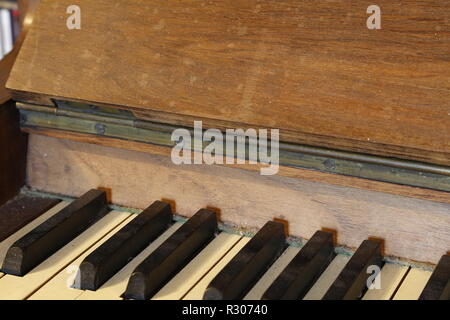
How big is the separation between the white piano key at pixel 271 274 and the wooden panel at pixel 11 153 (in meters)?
0.75

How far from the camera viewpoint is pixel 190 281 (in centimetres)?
151

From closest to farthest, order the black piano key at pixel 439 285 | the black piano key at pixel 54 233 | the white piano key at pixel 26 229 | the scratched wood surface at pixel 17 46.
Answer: the black piano key at pixel 439 285 → the black piano key at pixel 54 233 → the white piano key at pixel 26 229 → the scratched wood surface at pixel 17 46

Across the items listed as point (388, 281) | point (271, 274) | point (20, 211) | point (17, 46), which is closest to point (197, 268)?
point (271, 274)

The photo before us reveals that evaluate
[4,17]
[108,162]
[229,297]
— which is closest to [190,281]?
[229,297]

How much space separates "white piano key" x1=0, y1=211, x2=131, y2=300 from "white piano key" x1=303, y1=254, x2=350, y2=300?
52 centimetres

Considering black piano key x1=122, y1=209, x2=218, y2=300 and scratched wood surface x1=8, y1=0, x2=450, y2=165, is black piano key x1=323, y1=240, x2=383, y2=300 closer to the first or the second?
scratched wood surface x1=8, y1=0, x2=450, y2=165

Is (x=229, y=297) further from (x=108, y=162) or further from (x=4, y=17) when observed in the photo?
(x=4, y=17)

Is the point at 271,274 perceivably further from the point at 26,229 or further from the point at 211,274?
the point at 26,229

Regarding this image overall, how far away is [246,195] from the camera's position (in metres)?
1.68

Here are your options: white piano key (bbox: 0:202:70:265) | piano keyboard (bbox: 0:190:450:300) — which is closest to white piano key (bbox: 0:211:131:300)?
piano keyboard (bbox: 0:190:450:300)

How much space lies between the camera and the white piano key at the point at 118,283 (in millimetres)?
1461

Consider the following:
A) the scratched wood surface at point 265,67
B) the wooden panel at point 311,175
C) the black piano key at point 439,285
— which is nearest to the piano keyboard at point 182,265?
the black piano key at point 439,285

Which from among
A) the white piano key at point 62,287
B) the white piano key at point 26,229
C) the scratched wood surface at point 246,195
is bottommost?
the white piano key at point 62,287

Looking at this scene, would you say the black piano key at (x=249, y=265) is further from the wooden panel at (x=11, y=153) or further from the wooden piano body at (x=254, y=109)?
the wooden panel at (x=11, y=153)
